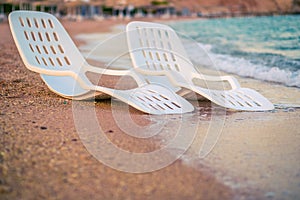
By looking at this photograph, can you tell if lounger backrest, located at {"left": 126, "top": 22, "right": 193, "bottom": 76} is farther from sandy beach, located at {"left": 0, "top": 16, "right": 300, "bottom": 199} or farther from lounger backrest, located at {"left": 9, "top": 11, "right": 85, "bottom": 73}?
sandy beach, located at {"left": 0, "top": 16, "right": 300, "bottom": 199}

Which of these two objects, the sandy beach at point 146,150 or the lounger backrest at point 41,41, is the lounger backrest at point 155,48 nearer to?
the lounger backrest at point 41,41

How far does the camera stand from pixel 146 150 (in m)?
2.70

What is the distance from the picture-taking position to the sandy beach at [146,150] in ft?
6.77

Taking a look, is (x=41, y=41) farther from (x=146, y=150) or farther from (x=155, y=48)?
(x=146, y=150)

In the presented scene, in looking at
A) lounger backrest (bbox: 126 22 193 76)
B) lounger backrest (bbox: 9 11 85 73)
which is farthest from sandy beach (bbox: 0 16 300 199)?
lounger backrest (bbox: 126 22 193 76)

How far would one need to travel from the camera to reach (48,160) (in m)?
2.38

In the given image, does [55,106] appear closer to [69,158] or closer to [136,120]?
[136,120]

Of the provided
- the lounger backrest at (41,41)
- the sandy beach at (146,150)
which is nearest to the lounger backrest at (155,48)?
the lounger backrest at (41,41)

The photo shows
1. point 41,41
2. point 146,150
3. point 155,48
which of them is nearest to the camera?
point 146,150

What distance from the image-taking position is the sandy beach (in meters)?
2.06

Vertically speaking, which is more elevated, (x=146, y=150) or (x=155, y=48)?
(x=155, y=48)

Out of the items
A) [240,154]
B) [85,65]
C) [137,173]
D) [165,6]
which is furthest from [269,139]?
[165,6]

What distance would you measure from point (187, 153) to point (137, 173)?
50 cm

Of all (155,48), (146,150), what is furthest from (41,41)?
(146,150)
